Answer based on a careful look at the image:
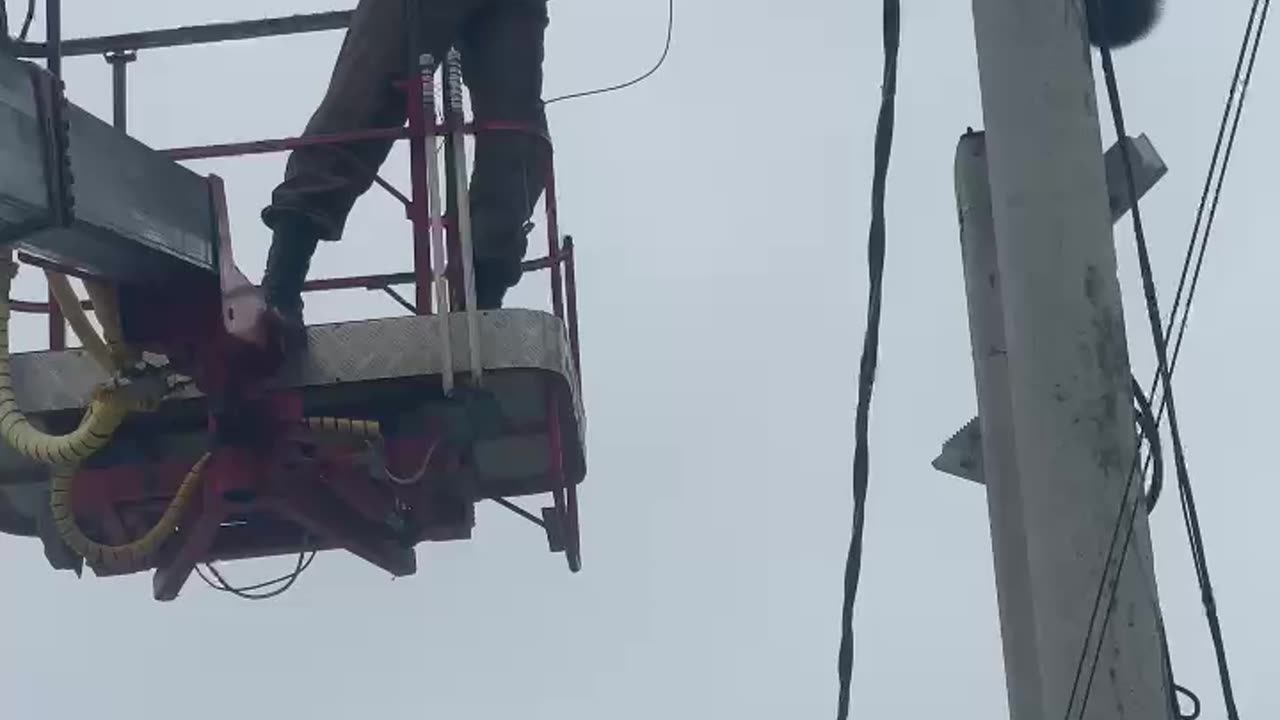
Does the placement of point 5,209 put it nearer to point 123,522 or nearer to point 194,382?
point 194,382

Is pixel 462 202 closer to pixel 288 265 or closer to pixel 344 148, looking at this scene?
pixel 344 148

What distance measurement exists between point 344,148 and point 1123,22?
4.24m

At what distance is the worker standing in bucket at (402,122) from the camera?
370 inches

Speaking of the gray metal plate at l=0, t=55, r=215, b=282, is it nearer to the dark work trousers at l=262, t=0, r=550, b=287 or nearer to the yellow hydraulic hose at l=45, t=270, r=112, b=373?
the yellow hydraulic hose at l=45, t=270, r=112, b=373

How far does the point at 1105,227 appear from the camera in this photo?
509 cm

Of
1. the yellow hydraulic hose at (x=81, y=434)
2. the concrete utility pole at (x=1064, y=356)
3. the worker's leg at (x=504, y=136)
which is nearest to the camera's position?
the concrete utility pole at (x=1064, y=356)

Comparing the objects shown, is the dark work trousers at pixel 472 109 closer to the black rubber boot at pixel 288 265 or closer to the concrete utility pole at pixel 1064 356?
the black rubber boot at pixel 288 265

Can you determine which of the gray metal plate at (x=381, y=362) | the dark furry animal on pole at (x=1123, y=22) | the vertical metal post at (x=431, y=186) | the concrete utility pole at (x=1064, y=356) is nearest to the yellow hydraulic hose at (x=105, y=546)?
the gray metal plate at (x=381, y=362)

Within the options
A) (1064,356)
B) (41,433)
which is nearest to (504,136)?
(41,433)

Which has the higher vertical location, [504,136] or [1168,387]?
[504,136]

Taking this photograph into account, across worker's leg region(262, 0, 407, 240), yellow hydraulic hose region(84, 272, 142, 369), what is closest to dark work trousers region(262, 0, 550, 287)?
worker's leg region(262, 0, 407, 240)

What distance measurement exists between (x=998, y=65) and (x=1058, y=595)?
130cm

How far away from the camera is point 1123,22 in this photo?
607cm

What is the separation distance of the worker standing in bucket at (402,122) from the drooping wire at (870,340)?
3.05m
